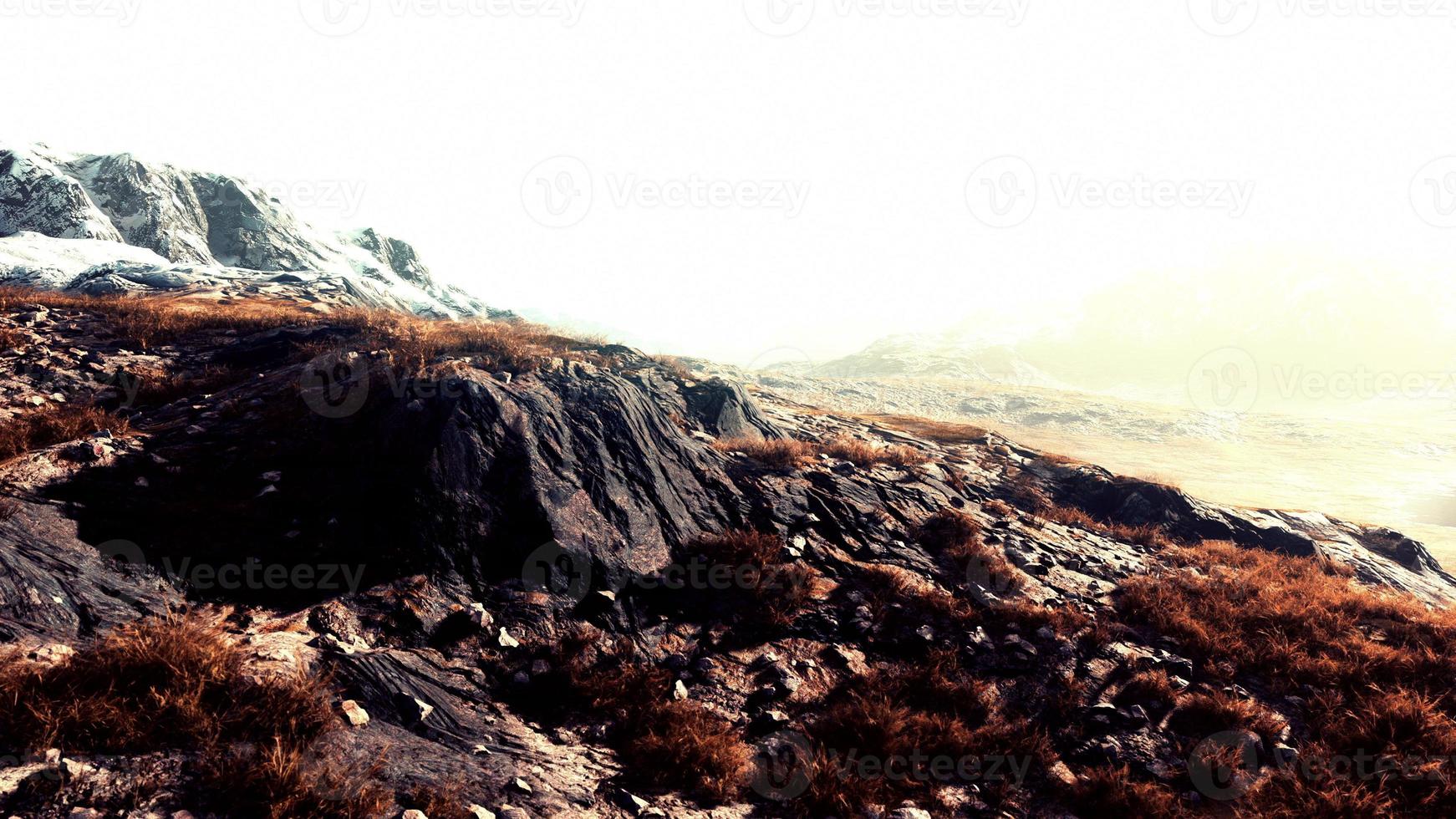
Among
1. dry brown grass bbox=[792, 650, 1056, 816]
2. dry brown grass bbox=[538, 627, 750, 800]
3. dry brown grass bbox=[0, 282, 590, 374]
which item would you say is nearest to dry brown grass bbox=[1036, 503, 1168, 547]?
dry brown grass bbox=[792, 650, 1056, 816]

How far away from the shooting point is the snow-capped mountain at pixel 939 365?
8269cm

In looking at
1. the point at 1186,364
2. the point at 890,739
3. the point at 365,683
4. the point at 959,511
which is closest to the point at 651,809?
the point at 890,739

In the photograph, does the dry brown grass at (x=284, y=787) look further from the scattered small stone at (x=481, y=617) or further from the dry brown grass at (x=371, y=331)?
the dry brown grass at (x=371, y=331)

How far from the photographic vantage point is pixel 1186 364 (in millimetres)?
94625

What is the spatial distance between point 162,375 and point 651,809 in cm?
1582

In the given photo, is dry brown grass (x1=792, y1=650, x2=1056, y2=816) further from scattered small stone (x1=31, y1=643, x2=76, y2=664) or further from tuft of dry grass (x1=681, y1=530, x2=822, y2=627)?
scattered small stone (x1=31, y1=643, x2=76, y2=664)

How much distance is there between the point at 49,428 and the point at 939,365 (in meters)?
90.2

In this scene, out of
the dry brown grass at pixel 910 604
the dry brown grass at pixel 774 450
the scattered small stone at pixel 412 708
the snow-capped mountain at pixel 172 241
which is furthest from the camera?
the snow-capped mountain at pixel 172 241

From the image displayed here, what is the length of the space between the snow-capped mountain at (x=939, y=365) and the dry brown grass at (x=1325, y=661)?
69.3 metres

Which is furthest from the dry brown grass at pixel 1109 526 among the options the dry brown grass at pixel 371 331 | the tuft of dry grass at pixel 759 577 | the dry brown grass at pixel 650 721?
the dry brown grass at pixel 371 331

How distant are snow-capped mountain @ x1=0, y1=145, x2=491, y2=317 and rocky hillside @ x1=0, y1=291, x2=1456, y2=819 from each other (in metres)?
22.1

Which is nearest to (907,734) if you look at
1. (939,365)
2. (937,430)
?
(937,430)

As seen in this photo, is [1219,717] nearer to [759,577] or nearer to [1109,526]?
[759,577]

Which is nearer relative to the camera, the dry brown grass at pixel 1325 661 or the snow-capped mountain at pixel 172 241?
the dry brown grass at pixel 1325 661
